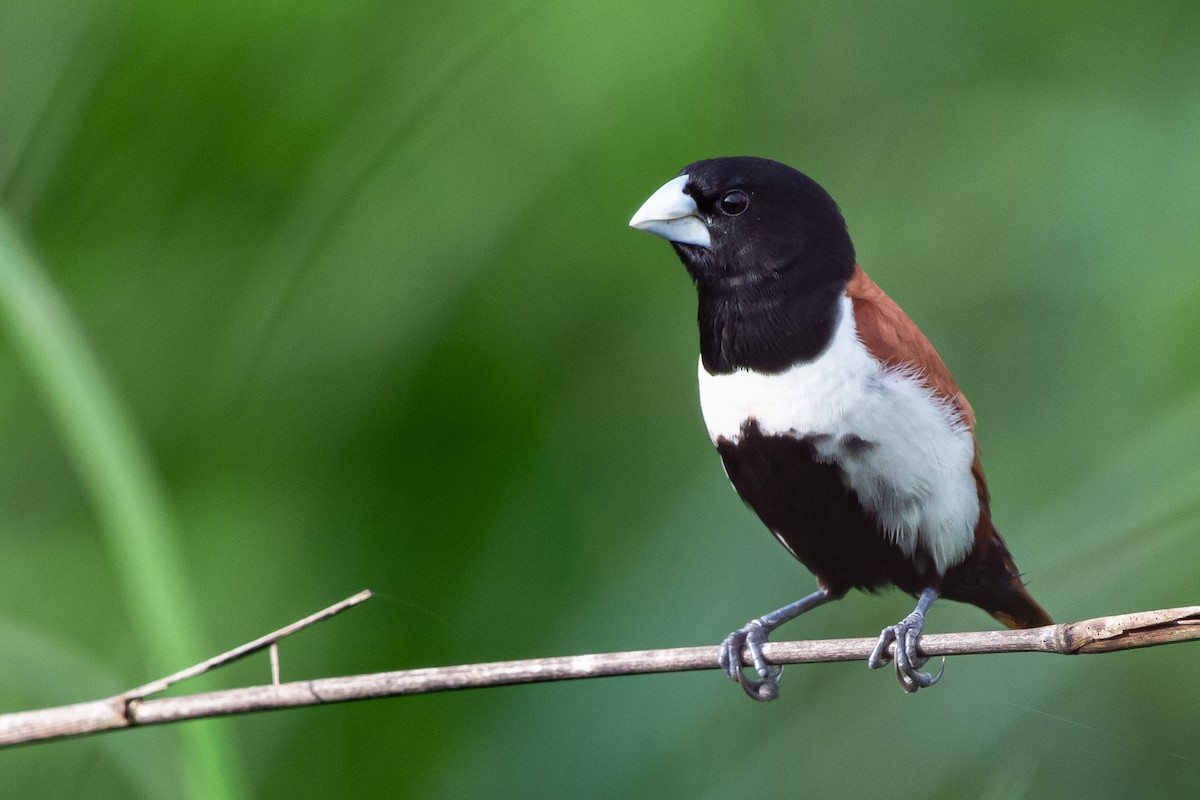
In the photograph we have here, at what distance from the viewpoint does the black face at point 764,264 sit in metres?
0.93

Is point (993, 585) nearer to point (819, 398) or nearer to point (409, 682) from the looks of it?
point (819, 398)

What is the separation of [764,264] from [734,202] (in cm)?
6

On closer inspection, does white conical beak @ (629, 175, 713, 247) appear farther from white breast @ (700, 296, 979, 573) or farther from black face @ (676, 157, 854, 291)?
white breast @ (700, 296, 979, 573)

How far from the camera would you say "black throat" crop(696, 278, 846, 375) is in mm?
921

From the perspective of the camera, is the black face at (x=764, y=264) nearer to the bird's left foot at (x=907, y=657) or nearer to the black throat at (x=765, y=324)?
the black throat at (x=765, y=324)

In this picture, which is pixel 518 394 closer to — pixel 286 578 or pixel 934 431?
pixel 286 578

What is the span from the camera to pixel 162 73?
1.67 metres

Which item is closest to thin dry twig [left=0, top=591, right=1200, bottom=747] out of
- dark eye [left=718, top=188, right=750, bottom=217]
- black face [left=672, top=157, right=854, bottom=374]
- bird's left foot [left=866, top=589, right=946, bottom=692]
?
bird's left foot [left=866, top=589, right=946, bottom=692]

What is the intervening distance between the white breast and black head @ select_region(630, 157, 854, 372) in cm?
2

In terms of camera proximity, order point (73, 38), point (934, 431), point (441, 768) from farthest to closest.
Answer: point (73, 38), point (441, 768), point (934, 431)

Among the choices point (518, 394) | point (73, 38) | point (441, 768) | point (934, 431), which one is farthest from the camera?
point (73, 38)

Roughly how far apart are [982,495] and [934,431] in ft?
0.28

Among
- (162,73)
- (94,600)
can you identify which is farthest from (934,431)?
(162,73)

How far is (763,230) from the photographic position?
98 centimetres
